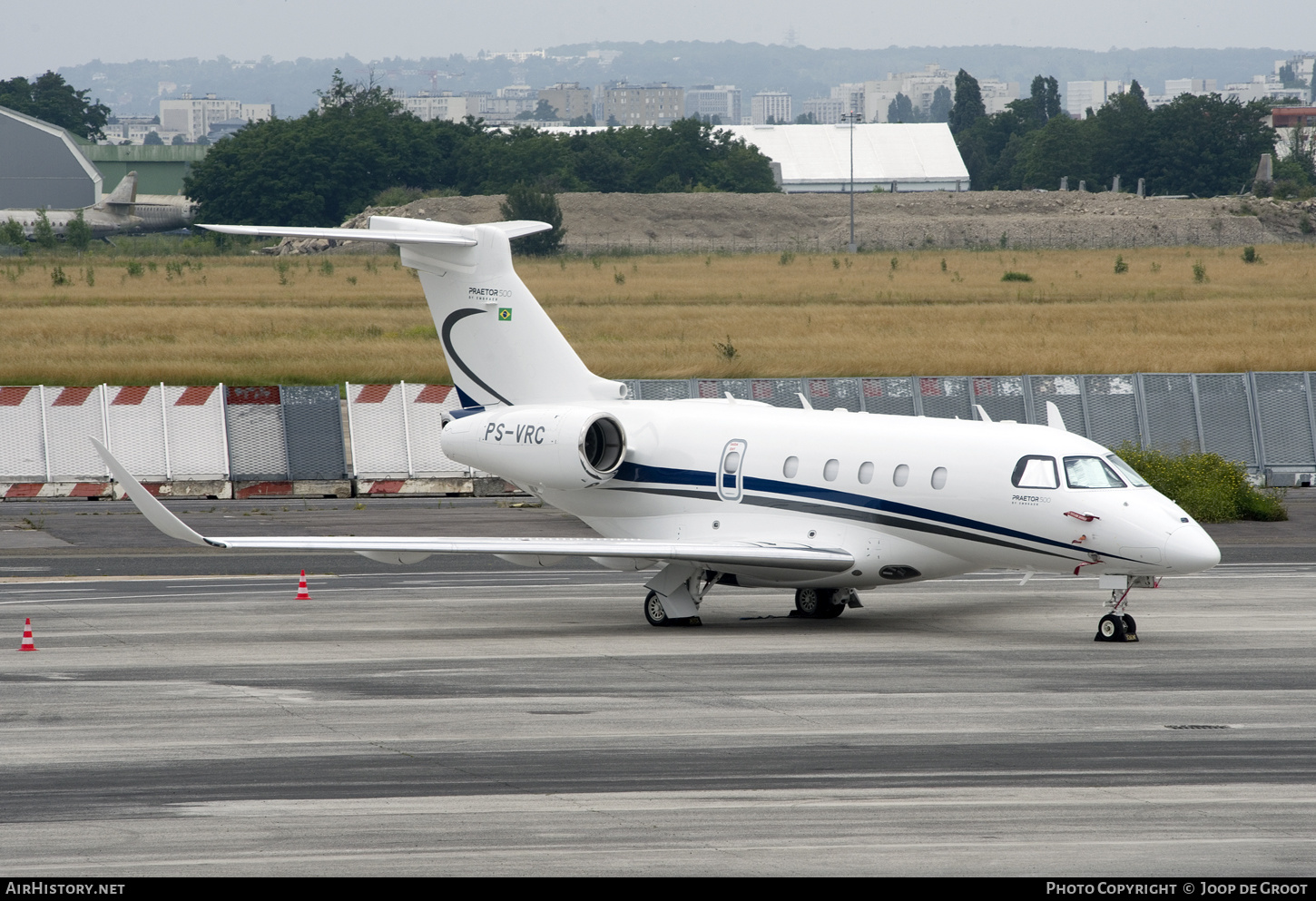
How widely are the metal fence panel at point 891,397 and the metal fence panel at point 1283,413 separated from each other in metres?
8.57

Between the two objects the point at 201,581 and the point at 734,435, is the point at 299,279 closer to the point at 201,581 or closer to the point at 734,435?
the point at 201,581

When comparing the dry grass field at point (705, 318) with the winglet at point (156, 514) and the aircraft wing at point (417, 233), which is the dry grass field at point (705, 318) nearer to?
the aircraft wing at point (417, 233)

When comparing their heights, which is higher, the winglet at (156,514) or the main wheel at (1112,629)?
the winglet at (156,514)

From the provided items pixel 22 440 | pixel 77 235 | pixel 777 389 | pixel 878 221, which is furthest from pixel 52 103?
pixel 777 389

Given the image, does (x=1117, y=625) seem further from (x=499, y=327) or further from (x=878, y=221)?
(x=878, y=221)

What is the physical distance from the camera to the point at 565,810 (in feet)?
42.7

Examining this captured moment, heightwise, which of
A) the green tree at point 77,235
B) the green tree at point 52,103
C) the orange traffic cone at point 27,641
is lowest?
the orange traffic cone at point 27,641

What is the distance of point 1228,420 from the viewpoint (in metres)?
39.5

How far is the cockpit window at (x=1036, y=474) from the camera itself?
21125 mm

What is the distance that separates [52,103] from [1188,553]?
19418 cm

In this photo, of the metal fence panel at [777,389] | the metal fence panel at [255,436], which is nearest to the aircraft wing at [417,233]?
the metal fence panel at [255,436]

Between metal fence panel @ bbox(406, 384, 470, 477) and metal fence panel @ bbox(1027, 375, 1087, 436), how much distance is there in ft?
48.4

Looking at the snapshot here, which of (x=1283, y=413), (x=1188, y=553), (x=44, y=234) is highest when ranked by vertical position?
(x=44, y=234)
